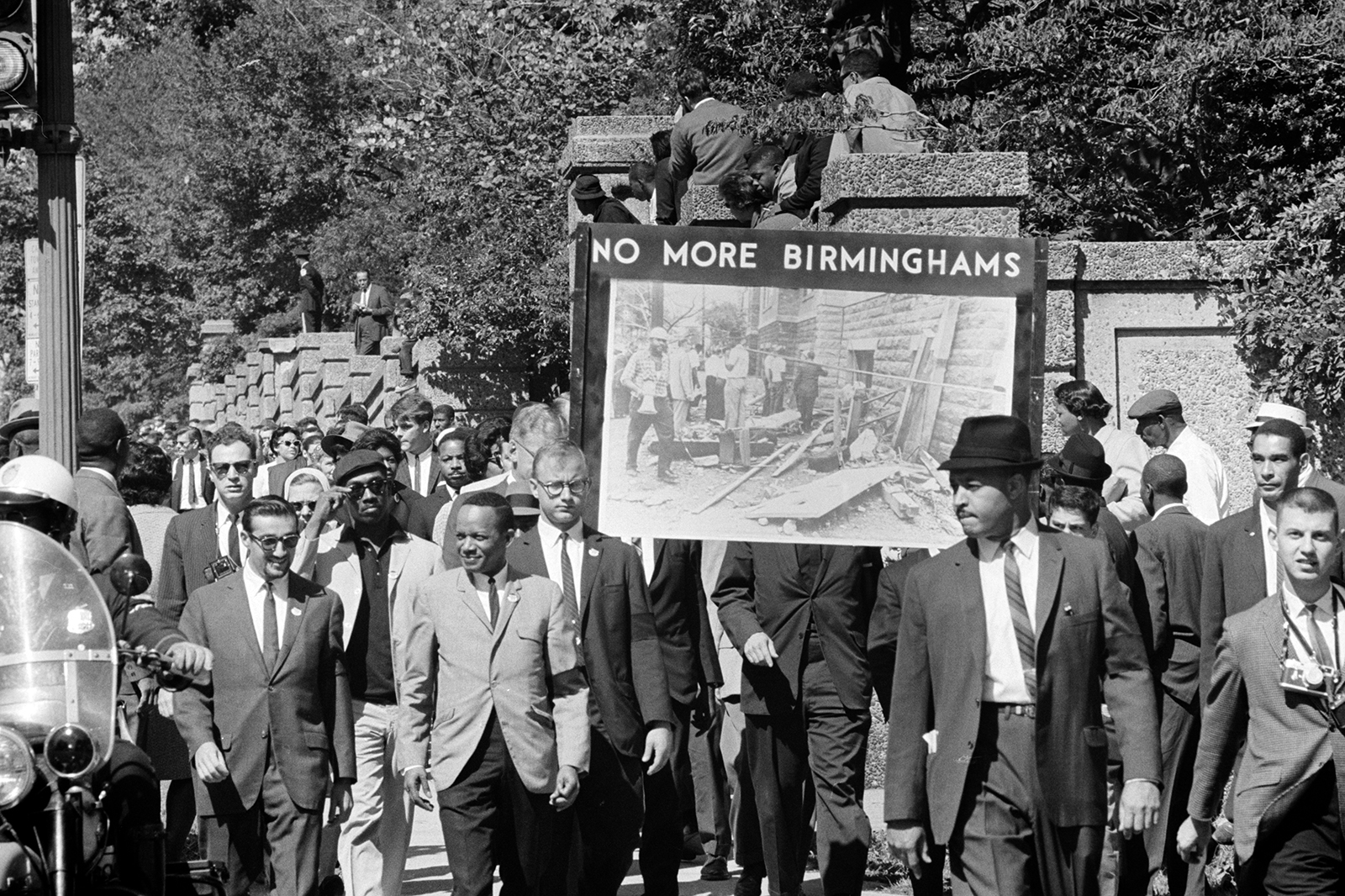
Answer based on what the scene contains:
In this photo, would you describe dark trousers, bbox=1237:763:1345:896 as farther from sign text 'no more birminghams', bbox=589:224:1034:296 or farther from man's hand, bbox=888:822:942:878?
sign text 'no more birminghams', bbox=589:224:1034:296

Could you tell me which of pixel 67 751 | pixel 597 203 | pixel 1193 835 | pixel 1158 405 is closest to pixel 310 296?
pixel 597 203

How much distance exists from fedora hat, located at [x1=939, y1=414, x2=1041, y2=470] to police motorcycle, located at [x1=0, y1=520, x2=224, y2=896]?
256cm

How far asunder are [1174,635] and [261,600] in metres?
3.94

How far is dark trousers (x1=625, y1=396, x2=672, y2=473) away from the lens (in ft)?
27.8

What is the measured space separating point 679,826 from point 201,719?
2.21m

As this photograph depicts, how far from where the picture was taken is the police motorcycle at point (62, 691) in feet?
18.4

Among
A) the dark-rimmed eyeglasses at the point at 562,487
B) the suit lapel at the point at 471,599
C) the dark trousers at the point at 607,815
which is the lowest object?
the dark trousers at the point at 607,815

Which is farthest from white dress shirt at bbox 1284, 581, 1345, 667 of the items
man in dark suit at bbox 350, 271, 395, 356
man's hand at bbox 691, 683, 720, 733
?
man in dark suit at bbox 350, 271, 395, 356

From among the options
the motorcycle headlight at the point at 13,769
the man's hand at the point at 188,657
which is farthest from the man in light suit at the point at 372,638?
the motorcycle headlight at the point at 13,769

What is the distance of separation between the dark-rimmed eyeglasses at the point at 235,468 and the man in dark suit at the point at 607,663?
1.94 metres

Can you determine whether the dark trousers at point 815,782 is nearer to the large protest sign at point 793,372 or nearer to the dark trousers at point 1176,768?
the large protest sign at point 793,372

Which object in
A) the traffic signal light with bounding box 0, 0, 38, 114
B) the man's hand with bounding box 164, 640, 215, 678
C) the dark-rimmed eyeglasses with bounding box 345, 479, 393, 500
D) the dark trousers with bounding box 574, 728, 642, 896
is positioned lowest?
the dark trousers with bounding box 574, 728, 642, 896

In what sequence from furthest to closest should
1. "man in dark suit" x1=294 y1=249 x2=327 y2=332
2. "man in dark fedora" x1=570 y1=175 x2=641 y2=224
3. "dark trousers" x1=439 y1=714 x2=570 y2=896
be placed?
"man in dark suit" x1=294 y1=249 x2=327 y2=332, "man in dark fedora" x1=570 y1=175 x2=641 y2=224, "dark trousers" x1=439 y1=714 x2=570 y2=896

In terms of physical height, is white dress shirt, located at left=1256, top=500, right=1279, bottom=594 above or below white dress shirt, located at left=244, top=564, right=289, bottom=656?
above
